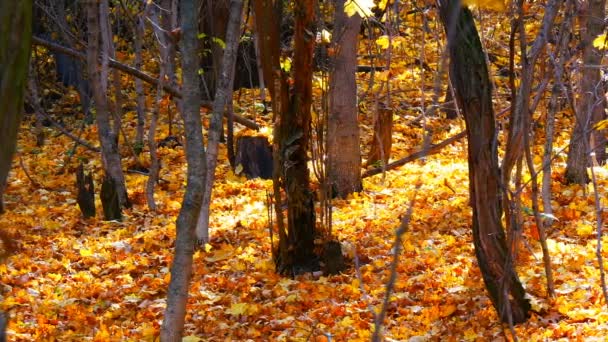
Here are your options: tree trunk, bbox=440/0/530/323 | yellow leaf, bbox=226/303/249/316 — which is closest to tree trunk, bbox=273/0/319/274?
yellow leaf, bbox=226/303/249/316

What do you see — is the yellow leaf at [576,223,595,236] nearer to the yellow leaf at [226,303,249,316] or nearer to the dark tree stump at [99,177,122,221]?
the yellow leaf at [226,303,249,316]

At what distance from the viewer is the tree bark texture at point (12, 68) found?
167 cm

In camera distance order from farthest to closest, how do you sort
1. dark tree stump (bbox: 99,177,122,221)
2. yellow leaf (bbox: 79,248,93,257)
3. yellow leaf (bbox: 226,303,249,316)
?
1. dark tree stump (bbox: 99,177,122,221)
2. yellow leaf (bbox: 79,248,93,257)
3. yellow leaf (bbox: 226,303,249,316)

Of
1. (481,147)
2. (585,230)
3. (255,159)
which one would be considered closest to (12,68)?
(481,147)

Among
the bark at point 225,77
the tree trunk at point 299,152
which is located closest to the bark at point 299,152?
the tree trunk at point 299,152

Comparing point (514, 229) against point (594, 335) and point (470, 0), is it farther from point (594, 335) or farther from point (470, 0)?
point (470, 0)

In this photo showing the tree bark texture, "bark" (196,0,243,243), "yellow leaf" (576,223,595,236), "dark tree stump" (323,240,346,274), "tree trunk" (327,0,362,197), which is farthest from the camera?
"tree trunk" (327,0,362,197)

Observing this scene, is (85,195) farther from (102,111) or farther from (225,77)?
(225,77)

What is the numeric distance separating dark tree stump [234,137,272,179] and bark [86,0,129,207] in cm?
196

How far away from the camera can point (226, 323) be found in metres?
5.68

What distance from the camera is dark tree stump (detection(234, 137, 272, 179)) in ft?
36.2

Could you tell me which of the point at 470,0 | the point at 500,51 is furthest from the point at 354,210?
the point at 500,51

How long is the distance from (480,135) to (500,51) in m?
12.2

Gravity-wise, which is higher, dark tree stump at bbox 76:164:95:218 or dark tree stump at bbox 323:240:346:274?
dark tree stump at bbox 76:164:95:218
